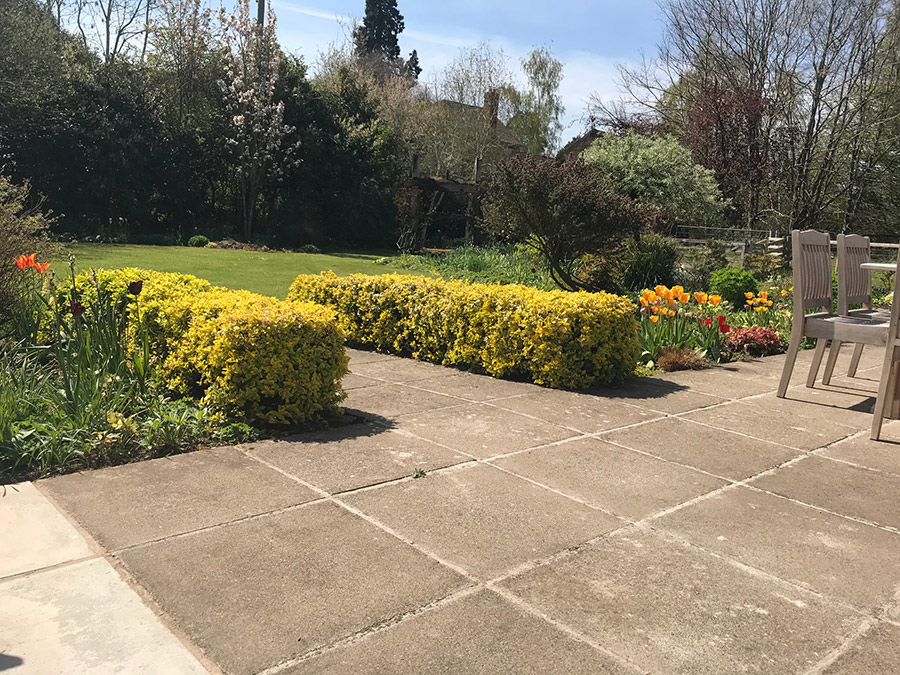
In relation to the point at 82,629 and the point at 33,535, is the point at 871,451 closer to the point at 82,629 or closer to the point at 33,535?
the point at 82,629

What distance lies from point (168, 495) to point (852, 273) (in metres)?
5.53

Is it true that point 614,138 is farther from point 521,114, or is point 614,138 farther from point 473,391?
point 521,114

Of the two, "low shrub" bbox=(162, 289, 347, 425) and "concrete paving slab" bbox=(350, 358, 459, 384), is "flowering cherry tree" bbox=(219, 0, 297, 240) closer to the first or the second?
"concrete paving slab" bbox=(350, 358, 459, 384)

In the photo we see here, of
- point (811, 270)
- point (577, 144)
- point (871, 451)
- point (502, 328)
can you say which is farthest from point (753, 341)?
point (577, 144)

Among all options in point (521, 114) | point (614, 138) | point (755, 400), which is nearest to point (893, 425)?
point (755, 400)

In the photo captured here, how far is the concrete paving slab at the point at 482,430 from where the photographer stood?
403cm

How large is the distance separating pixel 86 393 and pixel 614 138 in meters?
15.7

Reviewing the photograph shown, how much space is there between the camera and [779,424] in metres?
4.77

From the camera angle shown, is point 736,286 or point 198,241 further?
point 198,241

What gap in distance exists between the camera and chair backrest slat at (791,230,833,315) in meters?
5.27

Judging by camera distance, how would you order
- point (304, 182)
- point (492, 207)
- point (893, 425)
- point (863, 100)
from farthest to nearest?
1. point (304, 182)
2. point (863, 100)
3. point (492, 207)
4. point (893, 425)

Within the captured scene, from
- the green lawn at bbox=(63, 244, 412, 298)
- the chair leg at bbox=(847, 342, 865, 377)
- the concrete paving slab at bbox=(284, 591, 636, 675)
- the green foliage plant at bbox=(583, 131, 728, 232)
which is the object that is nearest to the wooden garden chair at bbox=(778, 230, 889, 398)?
the chair leg at bbox=(847, 342, 865, 377)

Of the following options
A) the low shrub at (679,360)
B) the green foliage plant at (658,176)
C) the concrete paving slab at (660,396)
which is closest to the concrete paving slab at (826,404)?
the concrete paving slab at (660,396)

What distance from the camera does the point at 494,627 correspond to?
2178 millimetres
